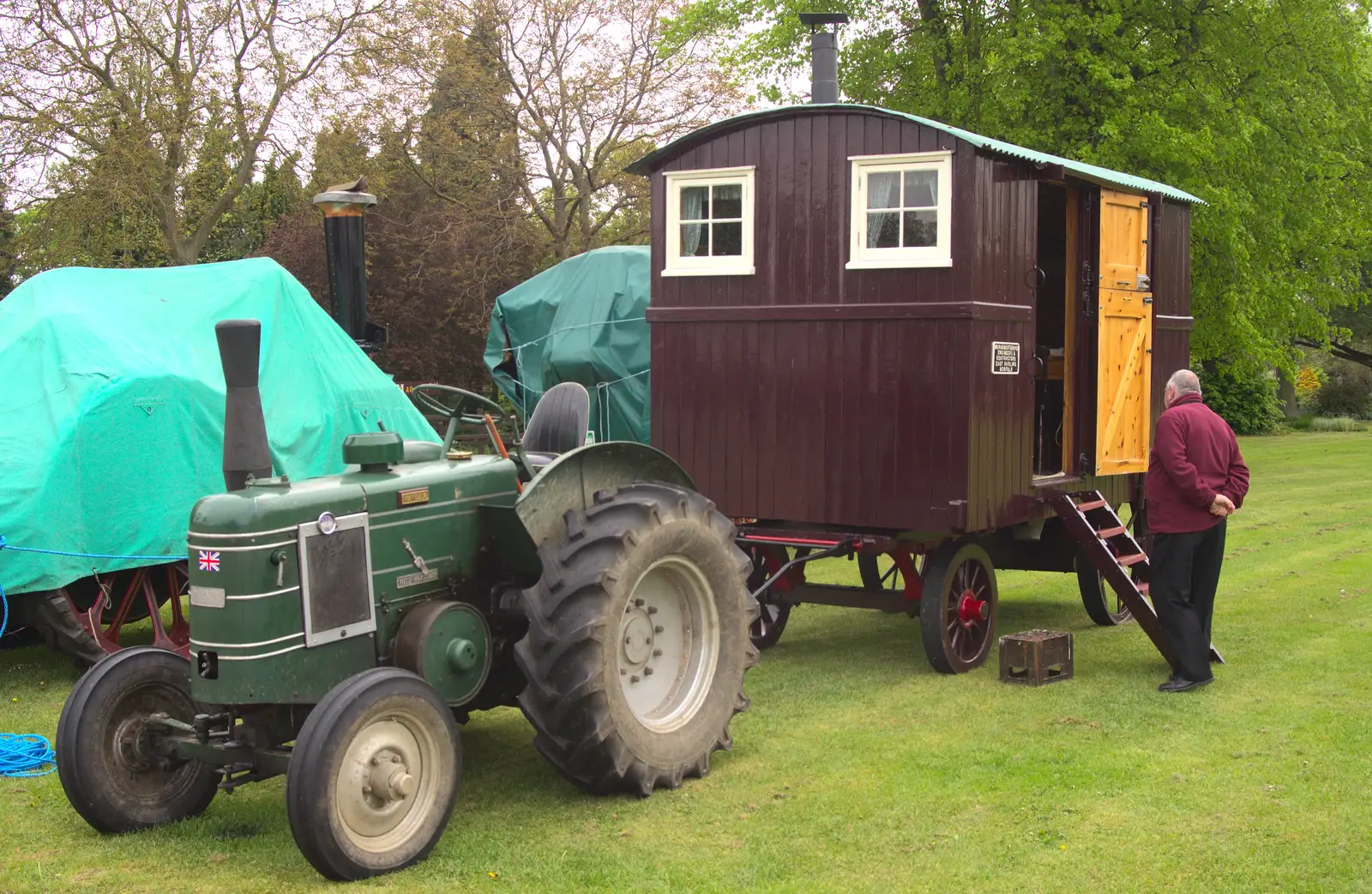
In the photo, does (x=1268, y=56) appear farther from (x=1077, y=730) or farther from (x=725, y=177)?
(x=1077, y=730)

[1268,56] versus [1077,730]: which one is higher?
[1268,56]

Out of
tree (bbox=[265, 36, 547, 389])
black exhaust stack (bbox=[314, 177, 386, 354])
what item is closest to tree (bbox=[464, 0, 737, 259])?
tree (bbox=[265, 36, 547, 389])

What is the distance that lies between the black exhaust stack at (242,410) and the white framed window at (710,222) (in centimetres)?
353

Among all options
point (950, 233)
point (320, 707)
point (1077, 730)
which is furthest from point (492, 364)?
point (320, 707)

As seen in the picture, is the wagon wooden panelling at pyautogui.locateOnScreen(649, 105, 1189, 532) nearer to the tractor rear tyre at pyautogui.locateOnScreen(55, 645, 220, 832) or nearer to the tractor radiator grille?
the tractor radiator grille

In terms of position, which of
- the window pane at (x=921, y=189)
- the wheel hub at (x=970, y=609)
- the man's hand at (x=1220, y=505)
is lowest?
the wheel hub at (x=970, y=609)

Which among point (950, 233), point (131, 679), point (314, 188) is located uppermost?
point (314, 188)

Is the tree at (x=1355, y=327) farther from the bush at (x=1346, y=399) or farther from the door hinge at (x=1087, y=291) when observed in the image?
the door hinge at (x=1087, y=291)

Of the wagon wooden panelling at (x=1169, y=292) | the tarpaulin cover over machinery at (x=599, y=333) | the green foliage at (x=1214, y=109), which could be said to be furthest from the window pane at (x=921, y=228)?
the green foliage at (x=1214, y=109)

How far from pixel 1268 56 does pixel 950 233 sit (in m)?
15.2

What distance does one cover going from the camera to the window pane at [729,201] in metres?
8.73

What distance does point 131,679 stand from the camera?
17.1 ft

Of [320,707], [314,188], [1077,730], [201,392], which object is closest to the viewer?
[320,707]

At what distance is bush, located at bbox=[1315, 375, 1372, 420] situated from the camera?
39016 mm
